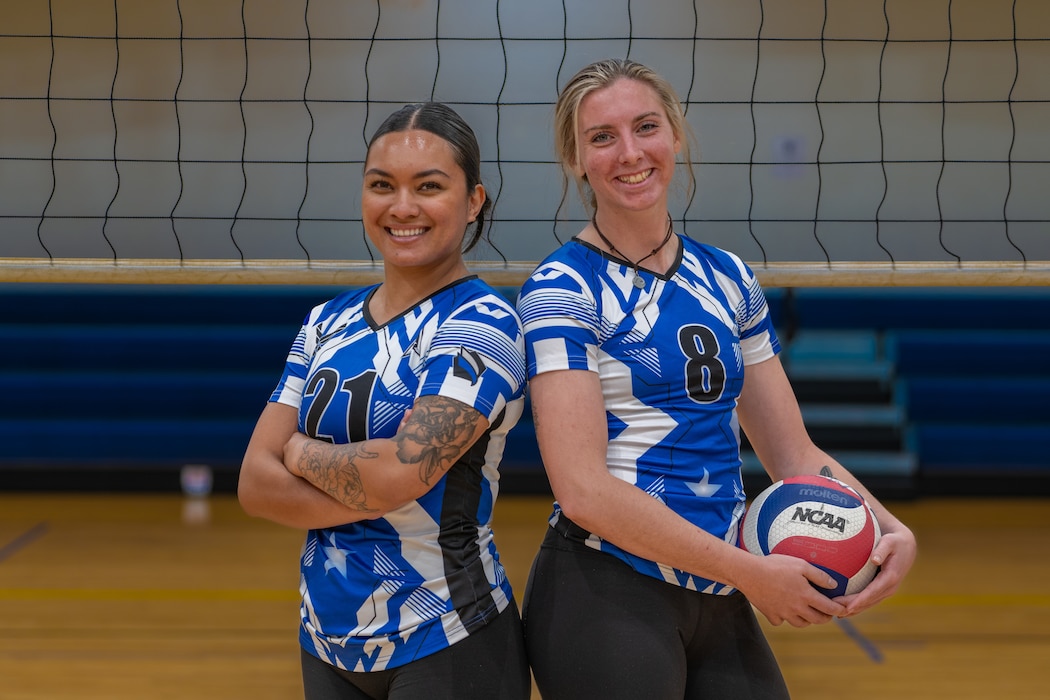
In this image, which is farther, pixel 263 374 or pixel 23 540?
pixel 263 374

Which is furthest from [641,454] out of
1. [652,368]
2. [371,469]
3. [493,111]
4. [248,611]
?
[493,111]

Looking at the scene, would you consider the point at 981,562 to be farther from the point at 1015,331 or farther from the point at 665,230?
the point at 665,230

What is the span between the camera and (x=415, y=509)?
148 cm

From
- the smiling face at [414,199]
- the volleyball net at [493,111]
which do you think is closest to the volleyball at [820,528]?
the smiling face at [414,199]

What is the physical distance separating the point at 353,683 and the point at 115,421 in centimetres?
520

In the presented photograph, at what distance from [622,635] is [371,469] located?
45 cm

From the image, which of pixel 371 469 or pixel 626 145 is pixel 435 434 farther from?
pixel 626 145

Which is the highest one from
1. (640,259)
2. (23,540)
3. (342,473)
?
(640,259)

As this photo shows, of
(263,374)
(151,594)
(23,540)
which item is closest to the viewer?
(151,594)

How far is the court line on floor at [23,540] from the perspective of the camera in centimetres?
488

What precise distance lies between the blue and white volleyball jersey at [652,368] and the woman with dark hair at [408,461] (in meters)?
0.09

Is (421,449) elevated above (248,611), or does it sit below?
above

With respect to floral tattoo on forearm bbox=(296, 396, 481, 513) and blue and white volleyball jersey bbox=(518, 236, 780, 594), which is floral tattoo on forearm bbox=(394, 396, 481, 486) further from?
blue and white volleyball jersey bbox=(518, 236, 780, 594)

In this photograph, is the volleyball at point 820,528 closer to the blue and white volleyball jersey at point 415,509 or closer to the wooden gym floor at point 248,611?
the blue and white volleyball jersey at point 415,509
